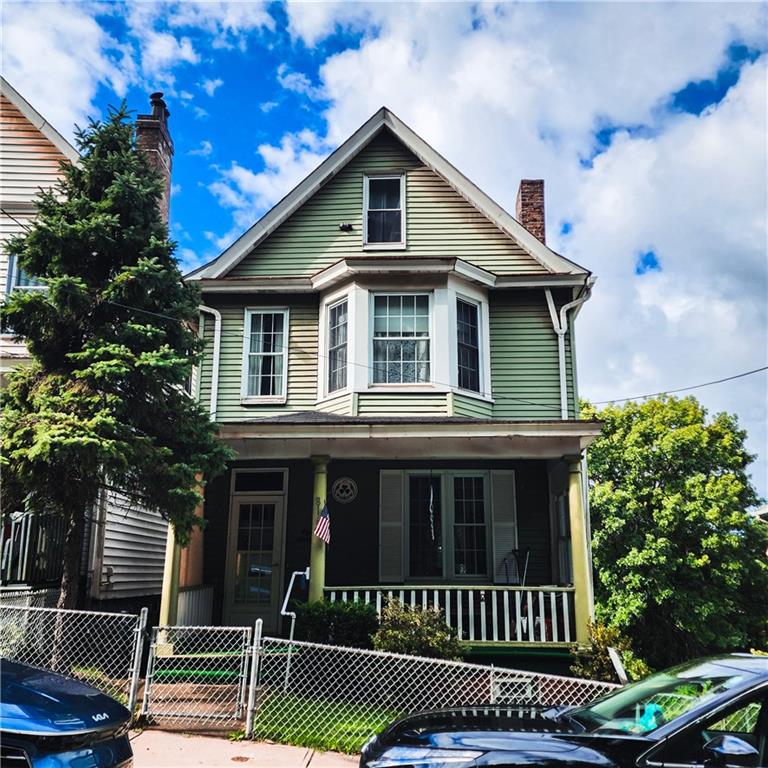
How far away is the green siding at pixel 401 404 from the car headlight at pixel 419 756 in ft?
28.1

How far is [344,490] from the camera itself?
13492 millimetres

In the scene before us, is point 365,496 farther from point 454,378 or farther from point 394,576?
point 454,378

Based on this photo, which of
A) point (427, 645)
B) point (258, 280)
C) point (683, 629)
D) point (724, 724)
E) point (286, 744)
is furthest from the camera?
point (683, 629)

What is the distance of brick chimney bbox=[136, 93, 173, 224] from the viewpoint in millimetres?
15859

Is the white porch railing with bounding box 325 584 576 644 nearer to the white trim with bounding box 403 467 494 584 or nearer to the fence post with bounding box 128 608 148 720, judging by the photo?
the white trim with bounding box 403 467 494 584

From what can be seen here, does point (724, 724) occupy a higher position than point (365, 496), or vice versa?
point (365, 496)

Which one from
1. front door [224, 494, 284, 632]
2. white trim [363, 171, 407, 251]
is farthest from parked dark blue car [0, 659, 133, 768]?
white trim [363, 171, 407, 251]

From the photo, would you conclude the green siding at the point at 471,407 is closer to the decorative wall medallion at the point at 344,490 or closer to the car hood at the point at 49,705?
the decorative wall medallion at the point at 344,490

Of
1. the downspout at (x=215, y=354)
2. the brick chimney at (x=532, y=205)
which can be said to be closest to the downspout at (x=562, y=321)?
the brick chimney at (x=532, y=205)

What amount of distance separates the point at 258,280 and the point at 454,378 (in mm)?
4184

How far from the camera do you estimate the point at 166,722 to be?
7.46 m

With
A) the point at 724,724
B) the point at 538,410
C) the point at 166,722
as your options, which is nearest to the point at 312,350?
the point at 538,410

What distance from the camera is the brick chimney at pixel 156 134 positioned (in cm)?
1586

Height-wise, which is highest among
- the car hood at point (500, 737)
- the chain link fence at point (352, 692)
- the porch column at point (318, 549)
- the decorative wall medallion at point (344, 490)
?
the decorative wall medallion at point (344, 490)
